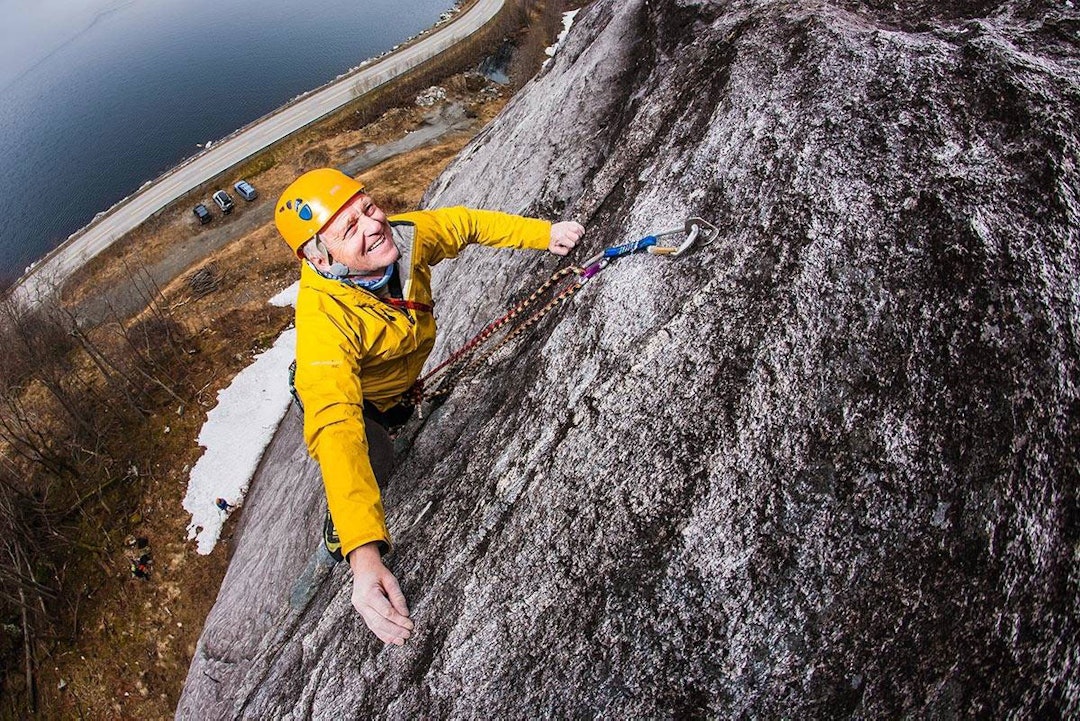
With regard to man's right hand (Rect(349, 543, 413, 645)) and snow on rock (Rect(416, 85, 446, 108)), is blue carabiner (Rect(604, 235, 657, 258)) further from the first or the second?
snow on rock (Rect(416, 85, 446, 108))

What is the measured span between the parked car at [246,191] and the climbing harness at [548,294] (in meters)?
44.1

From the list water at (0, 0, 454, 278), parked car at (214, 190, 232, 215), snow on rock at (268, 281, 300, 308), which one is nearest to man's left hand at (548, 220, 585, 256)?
snow on rock at (268, 281, 300, 308)

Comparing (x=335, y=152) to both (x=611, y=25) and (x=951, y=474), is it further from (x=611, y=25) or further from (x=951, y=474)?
(x=951, y=474)

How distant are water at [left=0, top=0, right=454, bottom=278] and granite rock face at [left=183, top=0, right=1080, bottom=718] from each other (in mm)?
58717

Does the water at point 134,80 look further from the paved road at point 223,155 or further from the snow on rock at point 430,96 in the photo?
the snow on rock at point 430,96

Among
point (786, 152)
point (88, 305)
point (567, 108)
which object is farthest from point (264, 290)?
point (786, 152)

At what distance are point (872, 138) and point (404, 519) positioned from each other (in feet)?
18.9

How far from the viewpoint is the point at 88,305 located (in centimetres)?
3953

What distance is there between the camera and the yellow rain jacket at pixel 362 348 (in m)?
4.17

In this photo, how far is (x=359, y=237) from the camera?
4.86 m

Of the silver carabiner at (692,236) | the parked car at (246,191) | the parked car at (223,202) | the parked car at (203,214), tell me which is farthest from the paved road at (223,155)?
the silver carabiner at (692,236)

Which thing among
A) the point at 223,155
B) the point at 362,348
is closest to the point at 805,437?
the point at 362,348

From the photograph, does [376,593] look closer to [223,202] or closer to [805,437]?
[805,437]

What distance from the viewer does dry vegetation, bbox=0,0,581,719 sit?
65.9 feet
